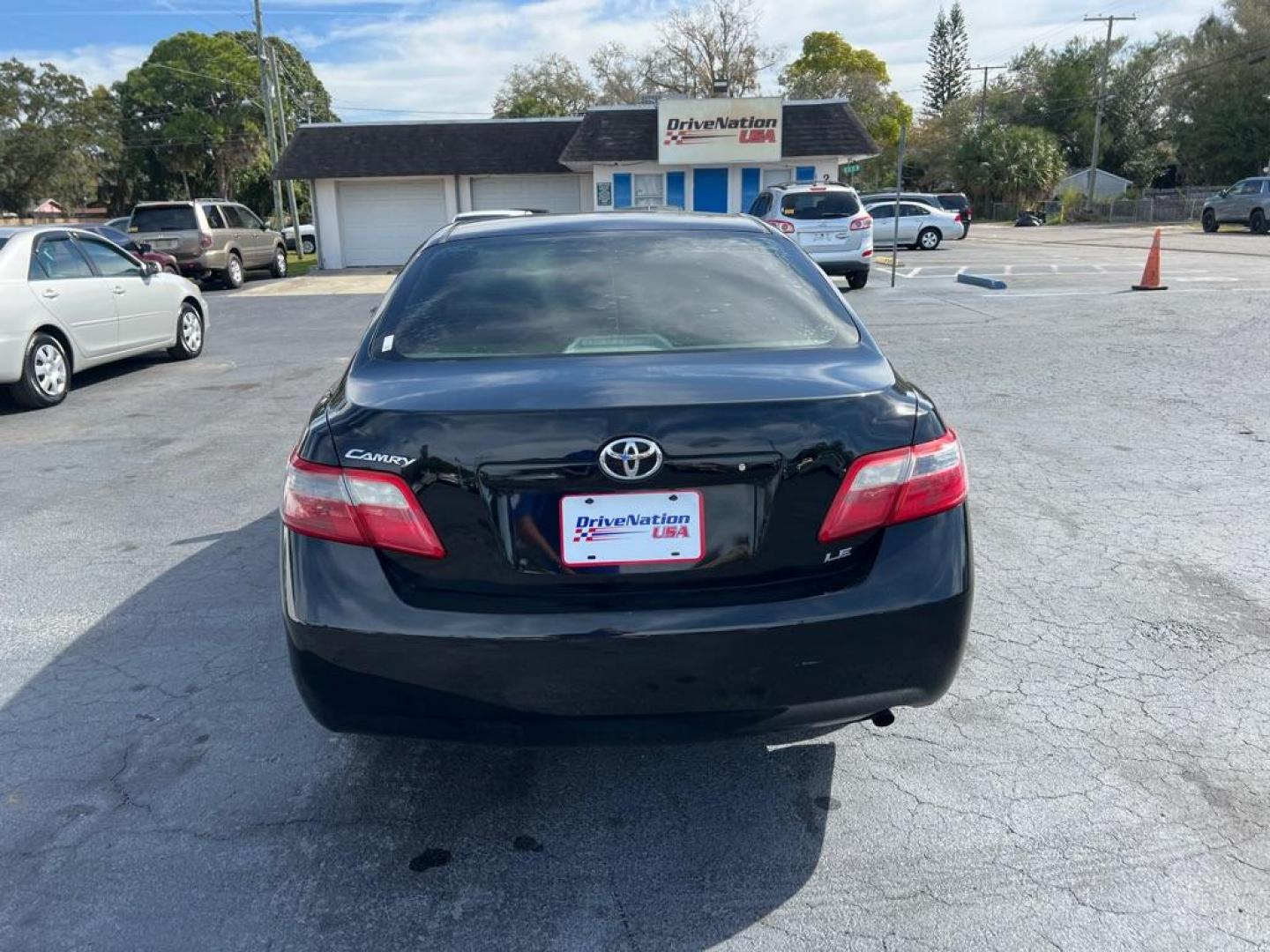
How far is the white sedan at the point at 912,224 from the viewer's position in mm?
28109

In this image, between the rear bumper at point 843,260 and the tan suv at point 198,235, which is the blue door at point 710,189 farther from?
the tan suv at point 198,235

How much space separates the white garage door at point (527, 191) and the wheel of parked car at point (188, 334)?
18246mm

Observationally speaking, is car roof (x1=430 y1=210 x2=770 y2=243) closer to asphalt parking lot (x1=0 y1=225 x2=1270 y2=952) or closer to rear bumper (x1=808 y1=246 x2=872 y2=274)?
asphalt parking lot (x1=0 y1=225 x2=1270 y2=952)

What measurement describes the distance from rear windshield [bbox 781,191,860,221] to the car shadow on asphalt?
14503 mm

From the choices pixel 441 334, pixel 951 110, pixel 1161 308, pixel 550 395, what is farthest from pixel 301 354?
pixel 951 110

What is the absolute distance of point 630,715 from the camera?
7.63 feet

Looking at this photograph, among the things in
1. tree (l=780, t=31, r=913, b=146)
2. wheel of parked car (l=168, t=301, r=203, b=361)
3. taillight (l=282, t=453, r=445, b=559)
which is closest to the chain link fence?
tree (l=780, t=31, r=913, b=146)

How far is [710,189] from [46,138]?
128 feet

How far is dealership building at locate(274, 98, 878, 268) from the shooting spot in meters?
26.4

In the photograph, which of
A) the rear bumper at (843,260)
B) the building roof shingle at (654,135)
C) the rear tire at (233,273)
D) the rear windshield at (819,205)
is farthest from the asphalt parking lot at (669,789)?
the building roof shingle at (654,135)

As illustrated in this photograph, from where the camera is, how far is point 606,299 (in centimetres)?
309

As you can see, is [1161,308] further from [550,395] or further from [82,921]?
[82,921]

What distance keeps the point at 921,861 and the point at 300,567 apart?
1783 millimetres

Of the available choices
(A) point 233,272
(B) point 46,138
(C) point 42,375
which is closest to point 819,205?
(C) point 42,375
